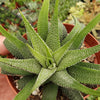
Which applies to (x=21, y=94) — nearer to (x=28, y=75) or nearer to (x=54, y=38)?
(x=28, y=75)

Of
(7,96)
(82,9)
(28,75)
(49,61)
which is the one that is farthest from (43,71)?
(82,9)

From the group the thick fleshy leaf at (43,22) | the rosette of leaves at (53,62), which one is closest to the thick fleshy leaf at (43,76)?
the rosette of leaves at (53,62)

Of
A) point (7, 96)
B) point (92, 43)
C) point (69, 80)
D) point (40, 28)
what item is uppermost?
point (40, 28)

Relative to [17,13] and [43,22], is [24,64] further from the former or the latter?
[17,13]

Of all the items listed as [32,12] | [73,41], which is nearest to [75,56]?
[73,41]

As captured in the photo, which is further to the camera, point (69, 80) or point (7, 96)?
point (7, 96)

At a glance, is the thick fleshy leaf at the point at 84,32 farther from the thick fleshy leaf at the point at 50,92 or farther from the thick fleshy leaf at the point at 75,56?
the thick fleshy leaf at the point at 50,92

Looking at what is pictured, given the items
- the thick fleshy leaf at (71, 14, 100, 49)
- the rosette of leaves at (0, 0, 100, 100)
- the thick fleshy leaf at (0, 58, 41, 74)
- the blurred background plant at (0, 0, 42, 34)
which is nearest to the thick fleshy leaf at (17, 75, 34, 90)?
the rosette of leaves at (0, 0, 100, 100)

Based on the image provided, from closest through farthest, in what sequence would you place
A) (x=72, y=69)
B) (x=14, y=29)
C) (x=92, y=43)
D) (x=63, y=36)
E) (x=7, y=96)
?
1. (x=72, y=69)
2. (x=63, y=36)
3. (x=92, y=43)
4. (x=7, y=96)
5. (x=14, y=29)
